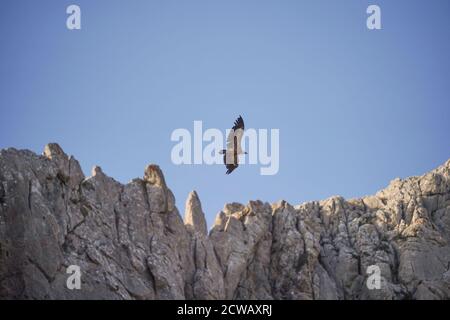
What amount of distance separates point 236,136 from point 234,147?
1031 mm

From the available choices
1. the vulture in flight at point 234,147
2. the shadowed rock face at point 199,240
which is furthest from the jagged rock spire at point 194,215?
the vulture in flight at point 234,147

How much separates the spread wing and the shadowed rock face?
730 cm

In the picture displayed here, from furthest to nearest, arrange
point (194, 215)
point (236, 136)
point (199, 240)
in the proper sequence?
point (194, 215) < point (199, 240) < point (236, 136)

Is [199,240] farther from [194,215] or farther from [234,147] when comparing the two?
[234,147]

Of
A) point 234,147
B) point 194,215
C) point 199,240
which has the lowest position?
point 199,240

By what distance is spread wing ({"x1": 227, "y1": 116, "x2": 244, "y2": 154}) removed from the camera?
3917 inches

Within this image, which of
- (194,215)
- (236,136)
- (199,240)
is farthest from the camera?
(194,215)

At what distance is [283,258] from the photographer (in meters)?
105

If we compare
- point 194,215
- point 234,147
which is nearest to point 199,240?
point 194,215

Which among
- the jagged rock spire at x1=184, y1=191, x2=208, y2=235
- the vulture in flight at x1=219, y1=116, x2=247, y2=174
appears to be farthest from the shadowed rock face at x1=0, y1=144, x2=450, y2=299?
the vulture in flight at x1=219, y1=116, x2=247, y2=174

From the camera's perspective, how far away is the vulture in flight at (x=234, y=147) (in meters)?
99.4

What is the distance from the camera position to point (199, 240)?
10144 centimetres
